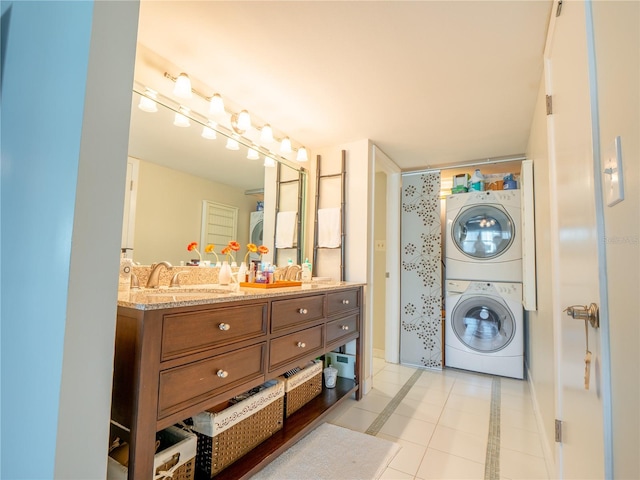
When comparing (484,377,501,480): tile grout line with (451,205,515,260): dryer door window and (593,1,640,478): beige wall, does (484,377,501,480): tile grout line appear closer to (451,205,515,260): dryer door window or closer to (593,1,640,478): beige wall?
(593,1,640,478): beige wall

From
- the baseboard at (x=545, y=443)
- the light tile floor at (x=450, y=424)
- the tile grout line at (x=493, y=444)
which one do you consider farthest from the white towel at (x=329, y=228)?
the baseboard at (x=545, y=443)

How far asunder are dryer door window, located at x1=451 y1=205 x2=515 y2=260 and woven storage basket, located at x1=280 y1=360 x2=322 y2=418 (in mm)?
2079

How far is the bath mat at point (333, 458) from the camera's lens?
1.55 meters

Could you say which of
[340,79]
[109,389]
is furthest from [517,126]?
[109,389]

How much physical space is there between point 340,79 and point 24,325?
1872 millimetres

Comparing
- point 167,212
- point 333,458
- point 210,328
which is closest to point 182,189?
point 167,212

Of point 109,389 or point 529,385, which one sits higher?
point 109,389

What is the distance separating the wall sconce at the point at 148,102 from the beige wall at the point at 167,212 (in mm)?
299

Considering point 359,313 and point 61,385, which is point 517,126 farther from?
point 61,385

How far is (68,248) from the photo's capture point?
2.14 feet

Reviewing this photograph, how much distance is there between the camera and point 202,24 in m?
1.44

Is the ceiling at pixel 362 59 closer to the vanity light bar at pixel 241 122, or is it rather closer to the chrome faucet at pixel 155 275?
the vanity light bar at pixel 241 122

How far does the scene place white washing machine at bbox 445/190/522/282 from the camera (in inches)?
118

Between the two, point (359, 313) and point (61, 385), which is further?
point (359, 313)
